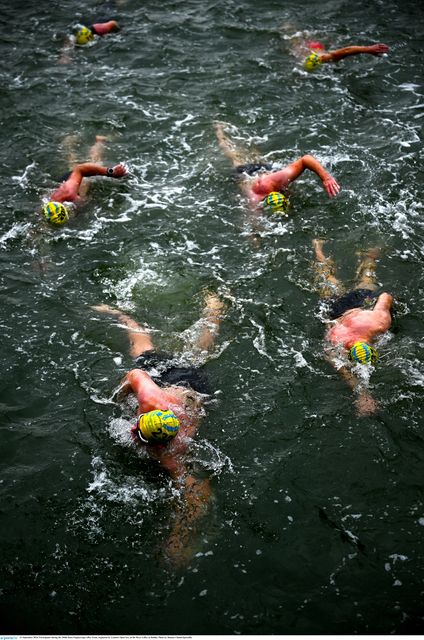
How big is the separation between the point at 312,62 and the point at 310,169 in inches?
211

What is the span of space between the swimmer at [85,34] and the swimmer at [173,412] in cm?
1047

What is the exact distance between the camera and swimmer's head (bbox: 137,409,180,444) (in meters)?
5.74

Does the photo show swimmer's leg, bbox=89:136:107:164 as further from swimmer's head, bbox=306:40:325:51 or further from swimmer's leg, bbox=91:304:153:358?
swimmer's head, bbox=306:40:325:51

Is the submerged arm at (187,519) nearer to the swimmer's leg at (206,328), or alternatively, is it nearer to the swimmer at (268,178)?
the swimmer's leg at (206,328)

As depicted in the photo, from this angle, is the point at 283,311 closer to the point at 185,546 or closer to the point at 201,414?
the point at 201,414

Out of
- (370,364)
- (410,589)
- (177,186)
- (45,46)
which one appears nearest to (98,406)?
(370,364)

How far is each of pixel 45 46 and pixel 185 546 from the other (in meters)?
14.9

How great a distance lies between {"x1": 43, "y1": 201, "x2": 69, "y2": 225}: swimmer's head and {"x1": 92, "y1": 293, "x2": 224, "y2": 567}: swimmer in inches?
101

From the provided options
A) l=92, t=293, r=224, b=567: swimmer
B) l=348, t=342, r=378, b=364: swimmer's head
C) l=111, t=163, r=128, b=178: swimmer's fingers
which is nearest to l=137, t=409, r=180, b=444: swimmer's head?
l=92, t=293, r=224, b=567: swimmer

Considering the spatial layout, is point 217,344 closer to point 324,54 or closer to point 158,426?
point 158,426

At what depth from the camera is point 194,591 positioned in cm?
518

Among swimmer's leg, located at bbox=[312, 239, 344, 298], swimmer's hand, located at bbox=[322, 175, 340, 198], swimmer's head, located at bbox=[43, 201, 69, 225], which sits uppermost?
swimmer's hand, located at bbox=[322, 175, 340, 198]

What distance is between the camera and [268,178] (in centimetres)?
978

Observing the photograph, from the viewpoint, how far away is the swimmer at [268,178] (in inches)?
362
